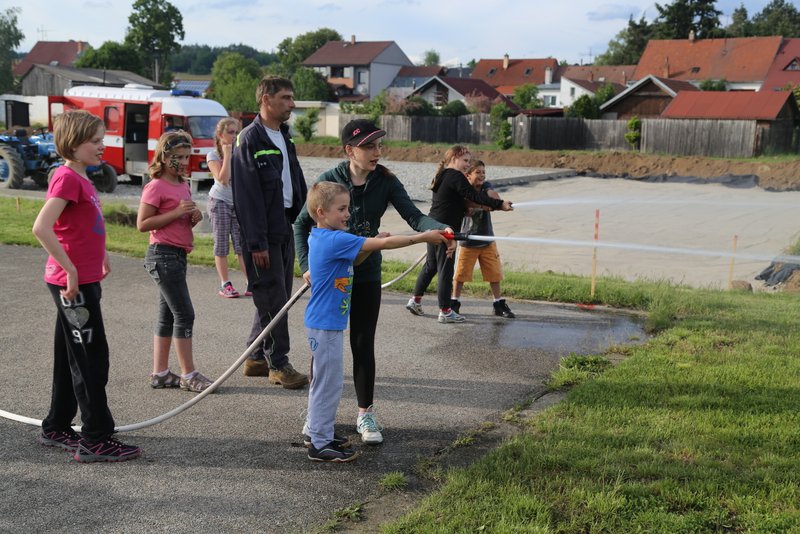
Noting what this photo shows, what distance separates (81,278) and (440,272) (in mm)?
4600

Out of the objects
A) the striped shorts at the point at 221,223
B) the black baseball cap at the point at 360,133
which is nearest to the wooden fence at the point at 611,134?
the striped shorts at the point at 221,223

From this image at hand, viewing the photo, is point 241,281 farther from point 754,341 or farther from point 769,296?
point 769,296

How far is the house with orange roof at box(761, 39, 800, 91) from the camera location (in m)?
70.3

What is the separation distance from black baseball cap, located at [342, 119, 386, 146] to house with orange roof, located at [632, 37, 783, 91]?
240ft

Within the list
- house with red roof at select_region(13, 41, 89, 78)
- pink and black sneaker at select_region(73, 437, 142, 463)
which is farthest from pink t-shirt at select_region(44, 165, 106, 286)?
house with red roof at select_region(13, 41, 89, 78)

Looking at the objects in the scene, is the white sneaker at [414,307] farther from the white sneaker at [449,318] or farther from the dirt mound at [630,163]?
the dirt mound at [630,163]

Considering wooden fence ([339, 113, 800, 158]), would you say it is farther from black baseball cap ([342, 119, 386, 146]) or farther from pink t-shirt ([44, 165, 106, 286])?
pink t-shirt ([44, 165, 106, 286])

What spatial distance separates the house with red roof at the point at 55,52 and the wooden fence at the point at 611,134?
62646mm

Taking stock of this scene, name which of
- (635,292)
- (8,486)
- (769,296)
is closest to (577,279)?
(635,292)

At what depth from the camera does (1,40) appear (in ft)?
253

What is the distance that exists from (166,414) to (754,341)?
5.29 metres

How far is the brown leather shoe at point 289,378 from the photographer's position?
6168 millimetres

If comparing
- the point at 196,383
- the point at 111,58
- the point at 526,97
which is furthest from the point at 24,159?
the point at 111,58

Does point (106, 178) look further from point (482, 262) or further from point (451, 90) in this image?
point (451, 90)
